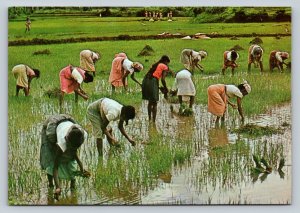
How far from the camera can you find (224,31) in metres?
4.77

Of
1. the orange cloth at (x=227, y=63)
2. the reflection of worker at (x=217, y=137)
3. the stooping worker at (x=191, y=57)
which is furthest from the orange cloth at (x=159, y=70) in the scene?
the reflection of worker at (x=217, y=137)

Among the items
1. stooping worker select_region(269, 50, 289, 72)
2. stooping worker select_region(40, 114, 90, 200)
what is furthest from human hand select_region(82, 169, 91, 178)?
stooping worker select_region(269, 50, 289, 72)

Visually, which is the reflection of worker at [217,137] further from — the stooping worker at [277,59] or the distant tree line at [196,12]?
the distant tree line at [196,12]

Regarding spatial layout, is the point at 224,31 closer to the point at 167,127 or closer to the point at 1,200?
the point at 167,127

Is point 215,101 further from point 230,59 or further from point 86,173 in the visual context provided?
point 86,173

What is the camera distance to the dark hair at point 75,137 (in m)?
4.55

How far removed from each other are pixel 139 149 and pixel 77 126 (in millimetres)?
384

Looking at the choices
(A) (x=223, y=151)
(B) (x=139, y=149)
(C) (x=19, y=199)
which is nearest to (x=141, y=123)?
(B) (x=139, y=149)

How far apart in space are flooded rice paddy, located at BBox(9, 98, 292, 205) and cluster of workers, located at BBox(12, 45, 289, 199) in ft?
0.15

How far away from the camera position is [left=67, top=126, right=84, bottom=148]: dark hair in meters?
4.55

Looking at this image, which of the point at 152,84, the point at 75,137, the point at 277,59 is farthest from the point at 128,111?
the point at 277,59

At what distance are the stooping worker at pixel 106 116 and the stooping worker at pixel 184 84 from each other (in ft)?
0.97

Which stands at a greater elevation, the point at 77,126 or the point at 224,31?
the point at 224,31

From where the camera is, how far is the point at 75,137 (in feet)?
15.0
